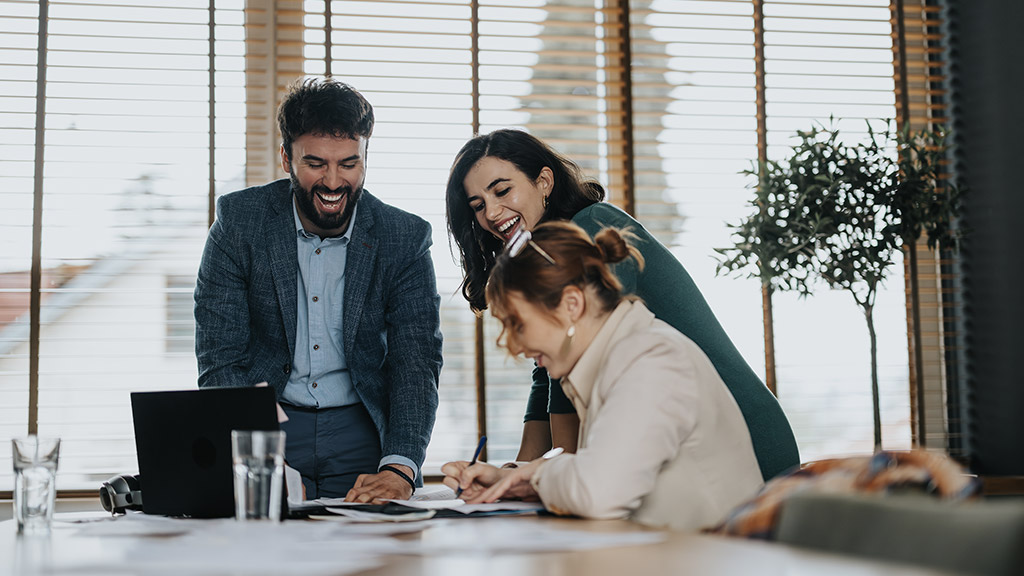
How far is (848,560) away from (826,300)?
11.0 feet

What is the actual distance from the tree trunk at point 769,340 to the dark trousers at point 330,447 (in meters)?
2.18

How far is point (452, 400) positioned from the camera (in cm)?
381

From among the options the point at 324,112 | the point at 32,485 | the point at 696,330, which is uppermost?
the point at 324,112

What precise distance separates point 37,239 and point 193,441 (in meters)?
2.41

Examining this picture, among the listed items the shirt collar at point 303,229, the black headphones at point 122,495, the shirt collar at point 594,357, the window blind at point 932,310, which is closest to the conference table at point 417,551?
the shirt collar at point 594,357

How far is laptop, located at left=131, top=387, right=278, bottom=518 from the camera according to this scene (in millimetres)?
1543

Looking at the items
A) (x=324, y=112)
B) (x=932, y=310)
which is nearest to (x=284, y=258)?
Answer: (x=324, y=112)

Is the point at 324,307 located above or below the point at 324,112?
below

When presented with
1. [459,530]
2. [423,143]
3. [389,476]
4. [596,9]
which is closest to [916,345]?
[596,9]

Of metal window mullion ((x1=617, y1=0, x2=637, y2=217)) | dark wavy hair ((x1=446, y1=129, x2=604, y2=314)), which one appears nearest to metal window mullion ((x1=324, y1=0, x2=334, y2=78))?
metal window mullion ((x1=617, y1=0, x2=637, y2=217))

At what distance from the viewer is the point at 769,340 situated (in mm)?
3986

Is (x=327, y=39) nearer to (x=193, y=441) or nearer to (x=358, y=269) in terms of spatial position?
(x=358, y=269)

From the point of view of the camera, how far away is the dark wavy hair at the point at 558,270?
164cm

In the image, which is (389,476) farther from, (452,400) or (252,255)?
(452,400)
